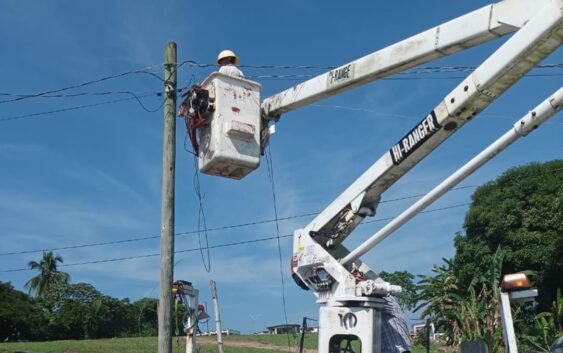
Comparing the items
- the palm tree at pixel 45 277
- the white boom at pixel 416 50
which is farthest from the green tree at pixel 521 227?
the palm tree at pixel 45 277

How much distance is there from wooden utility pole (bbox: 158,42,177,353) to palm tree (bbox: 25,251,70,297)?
279 ft

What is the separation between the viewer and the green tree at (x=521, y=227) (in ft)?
93.5

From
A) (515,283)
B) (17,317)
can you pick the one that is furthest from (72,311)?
(515,283)

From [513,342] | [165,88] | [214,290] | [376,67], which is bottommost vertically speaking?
[513,342]

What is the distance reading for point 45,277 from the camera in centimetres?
9288

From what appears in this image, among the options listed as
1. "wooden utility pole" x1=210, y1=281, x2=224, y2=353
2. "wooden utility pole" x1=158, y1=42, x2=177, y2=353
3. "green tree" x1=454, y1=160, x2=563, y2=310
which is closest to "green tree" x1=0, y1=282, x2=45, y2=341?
"green tree" x1=454, y1=160, x2=563, y2=310

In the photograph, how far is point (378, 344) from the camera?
28.2 ft

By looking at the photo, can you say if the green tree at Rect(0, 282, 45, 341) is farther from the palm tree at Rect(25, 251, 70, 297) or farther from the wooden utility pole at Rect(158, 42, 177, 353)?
the wooden utility pole at Rect(158, 42, 177, 353)

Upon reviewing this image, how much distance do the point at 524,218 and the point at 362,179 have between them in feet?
73.9

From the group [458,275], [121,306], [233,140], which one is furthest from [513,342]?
[121,306]

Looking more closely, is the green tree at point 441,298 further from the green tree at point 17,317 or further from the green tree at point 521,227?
the green tree at point 17,317

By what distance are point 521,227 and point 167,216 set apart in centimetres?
2236

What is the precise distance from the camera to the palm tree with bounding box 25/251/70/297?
91.8m

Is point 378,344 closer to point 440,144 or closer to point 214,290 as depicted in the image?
point 440,144
